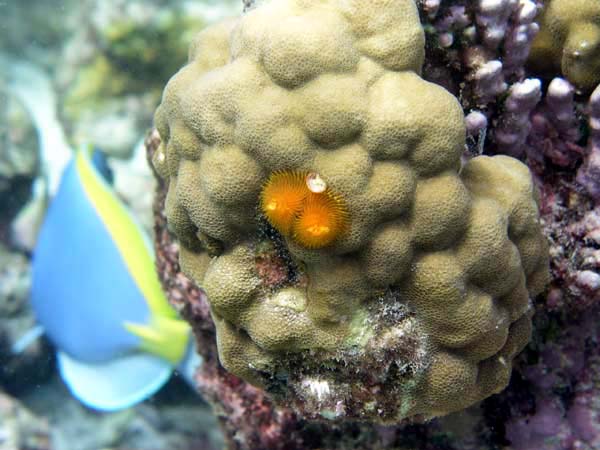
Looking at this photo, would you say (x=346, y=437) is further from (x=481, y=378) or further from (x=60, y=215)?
(x=60, y=215)

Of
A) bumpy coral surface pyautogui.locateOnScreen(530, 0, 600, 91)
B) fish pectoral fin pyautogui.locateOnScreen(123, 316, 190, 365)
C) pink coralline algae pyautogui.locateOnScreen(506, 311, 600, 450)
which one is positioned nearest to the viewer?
bumpy coral surface pyautogui.locateOnScreen(530, 0, 600, 91)

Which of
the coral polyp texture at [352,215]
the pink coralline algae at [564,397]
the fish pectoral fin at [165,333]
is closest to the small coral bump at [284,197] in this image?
the coral polyp texture at [352,215]

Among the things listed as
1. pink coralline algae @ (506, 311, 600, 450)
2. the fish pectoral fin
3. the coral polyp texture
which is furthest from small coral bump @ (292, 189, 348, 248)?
the fish pectoral fin

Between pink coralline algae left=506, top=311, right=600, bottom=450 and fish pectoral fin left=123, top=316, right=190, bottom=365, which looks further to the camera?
fish pectoral fin left=123, top=316, right=190, bottom=365

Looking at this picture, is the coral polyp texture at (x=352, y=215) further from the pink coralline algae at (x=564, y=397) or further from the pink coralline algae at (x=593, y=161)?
the pink coralline algae at (x=564, y=397)

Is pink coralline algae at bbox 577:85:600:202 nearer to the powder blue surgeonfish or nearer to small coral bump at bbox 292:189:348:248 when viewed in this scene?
small coral bump at bbox 292:189:348:248

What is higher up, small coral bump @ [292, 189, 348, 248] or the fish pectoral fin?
small coral bump @ [292, 189, 348, 248]

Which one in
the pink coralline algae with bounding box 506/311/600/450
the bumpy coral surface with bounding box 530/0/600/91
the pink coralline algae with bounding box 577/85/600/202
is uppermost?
the bumpy coral surface with bounding box 530/0/600/91
